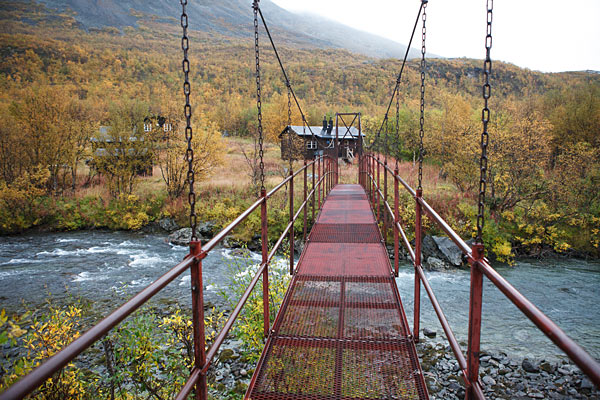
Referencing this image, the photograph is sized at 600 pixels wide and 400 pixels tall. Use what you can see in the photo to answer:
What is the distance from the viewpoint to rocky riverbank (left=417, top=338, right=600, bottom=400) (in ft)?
20.6

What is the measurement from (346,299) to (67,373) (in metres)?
3.05

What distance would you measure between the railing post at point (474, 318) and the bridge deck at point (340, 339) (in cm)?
89

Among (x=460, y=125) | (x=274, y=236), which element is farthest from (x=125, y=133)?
(x=460, y=125)

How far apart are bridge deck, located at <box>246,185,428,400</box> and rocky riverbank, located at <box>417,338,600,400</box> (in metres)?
3.64

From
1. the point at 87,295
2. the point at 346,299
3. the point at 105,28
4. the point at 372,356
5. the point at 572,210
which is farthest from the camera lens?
the point at 105,28

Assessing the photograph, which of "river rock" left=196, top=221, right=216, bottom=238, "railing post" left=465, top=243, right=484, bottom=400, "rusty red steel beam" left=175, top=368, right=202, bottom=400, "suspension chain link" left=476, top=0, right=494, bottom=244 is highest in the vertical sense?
"suspension chain link" left=476, top=0, right=494, bottom=244

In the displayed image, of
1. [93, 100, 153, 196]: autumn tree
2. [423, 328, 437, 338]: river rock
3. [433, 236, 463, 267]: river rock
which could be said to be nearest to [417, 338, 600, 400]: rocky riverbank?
[423, 328, 437, 338]: river rock

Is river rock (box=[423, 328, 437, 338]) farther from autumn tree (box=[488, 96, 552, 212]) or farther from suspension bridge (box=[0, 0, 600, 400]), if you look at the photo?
autumn tree (box=[488, 96, 552, 212])

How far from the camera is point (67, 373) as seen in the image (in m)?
4.06

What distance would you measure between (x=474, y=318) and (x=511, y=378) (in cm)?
671

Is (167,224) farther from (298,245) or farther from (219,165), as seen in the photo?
(298,245)

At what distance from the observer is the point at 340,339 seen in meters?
2.74

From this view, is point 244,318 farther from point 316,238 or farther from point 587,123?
point 587,123

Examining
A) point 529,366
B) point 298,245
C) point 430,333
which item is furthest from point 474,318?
point 298,245
